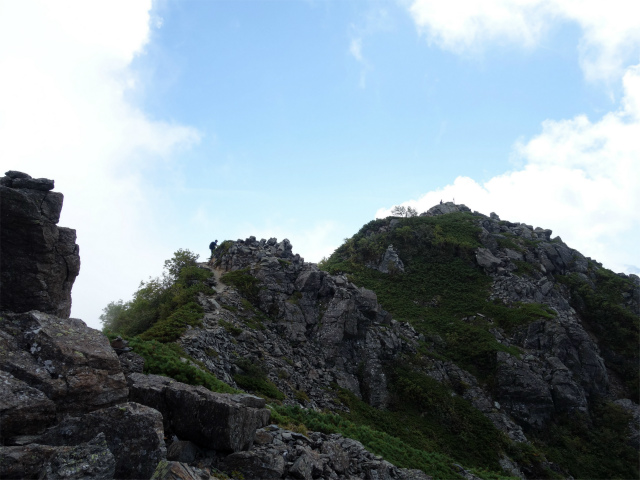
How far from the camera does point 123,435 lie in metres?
9.21

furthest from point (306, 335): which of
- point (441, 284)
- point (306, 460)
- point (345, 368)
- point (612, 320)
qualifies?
point (612, 320)

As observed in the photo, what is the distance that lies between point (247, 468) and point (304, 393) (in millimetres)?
19905

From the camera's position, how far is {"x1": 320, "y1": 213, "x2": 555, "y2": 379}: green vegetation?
46188mm

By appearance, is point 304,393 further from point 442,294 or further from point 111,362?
point 442,294

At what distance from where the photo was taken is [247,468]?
1221 cm

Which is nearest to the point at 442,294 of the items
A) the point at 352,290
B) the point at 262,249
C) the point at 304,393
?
the point at 352,290

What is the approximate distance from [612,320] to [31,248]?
7163cm

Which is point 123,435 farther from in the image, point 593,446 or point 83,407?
point 593,446

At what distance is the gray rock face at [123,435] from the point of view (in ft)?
29.3

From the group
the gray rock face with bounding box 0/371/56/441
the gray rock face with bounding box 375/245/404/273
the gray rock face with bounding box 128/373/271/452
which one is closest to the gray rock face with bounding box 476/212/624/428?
the gray rock face with bounding box 375/245/404/273

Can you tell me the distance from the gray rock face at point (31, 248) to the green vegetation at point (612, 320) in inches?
2470

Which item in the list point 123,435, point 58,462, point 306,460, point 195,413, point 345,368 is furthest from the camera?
point 345,368

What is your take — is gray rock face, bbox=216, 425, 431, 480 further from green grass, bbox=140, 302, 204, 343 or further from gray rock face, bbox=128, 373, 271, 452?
green grass, bbox=140, 302, 204, 343

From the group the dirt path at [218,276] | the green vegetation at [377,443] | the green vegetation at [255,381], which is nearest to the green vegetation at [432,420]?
the green vegetation at [377,443]
